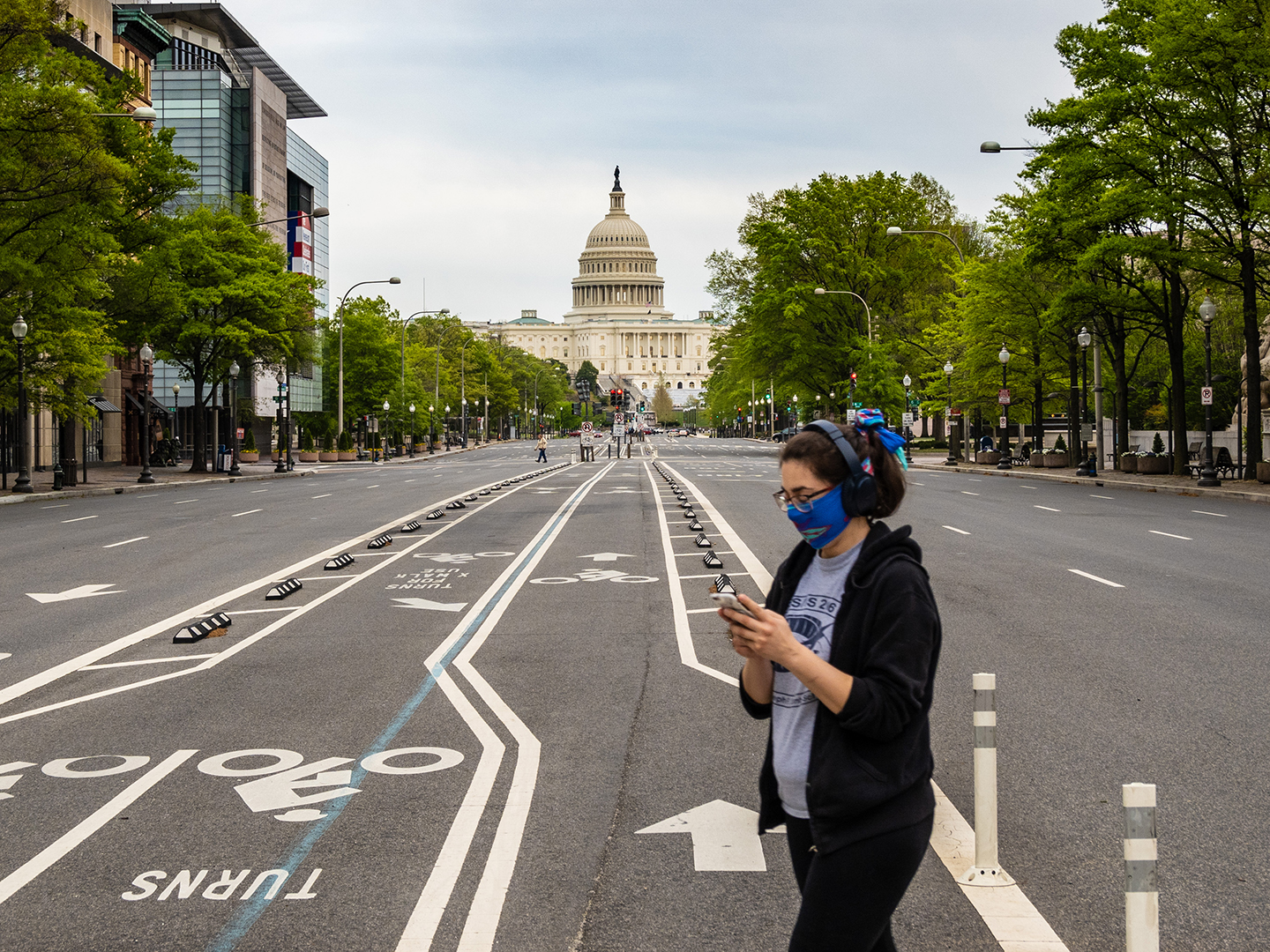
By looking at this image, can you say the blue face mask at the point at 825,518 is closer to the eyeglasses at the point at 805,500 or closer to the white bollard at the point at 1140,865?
the eyeglasses at the point at 805,500

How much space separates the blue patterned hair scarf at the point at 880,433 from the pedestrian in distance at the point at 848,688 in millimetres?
11

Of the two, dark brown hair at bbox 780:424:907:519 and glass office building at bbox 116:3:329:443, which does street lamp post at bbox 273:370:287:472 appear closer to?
glass office building at bbox 116:3:329:443

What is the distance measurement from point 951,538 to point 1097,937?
16962 millimetres

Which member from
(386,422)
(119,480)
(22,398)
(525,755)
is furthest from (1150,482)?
(386,422)

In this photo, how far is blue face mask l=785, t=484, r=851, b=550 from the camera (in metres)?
3.41

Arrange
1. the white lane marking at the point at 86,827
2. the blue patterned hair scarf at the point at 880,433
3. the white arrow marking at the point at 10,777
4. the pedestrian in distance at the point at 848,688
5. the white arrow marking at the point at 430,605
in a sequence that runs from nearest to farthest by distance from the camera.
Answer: the pedestrian in distance at the point at 848,688, the blue patterned hair scarf at the point at 880,433, the white lane marking at the point at 86,827, the white arrow marking at the point at 10,777, the white arrow marking at the point at 430,605

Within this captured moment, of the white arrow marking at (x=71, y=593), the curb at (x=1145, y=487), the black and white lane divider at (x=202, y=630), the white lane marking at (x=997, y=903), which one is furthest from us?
the curb at (x=1145, y=487)

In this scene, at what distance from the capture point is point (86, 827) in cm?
624

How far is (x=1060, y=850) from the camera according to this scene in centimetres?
581

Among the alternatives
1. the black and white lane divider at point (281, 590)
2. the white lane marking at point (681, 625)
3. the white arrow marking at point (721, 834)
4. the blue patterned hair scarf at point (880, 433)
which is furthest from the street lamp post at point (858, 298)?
the blue patterned hair scarf at point (880, 433)

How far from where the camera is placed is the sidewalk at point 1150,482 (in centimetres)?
3312

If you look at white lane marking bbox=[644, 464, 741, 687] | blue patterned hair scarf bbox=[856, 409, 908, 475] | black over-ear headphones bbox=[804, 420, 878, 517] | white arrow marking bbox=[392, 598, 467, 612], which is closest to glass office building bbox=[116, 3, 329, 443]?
white lane marking bbox=[644, 464, 741, 687]

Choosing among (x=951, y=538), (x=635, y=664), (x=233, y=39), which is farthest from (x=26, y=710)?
(x=233, y=39)

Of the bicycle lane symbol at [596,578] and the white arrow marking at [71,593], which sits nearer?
the white arrow marking at [71,593]
